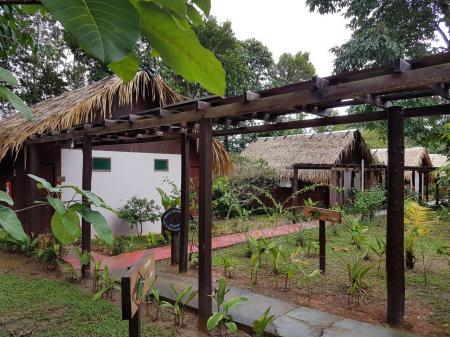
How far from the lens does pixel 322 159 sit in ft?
48.0

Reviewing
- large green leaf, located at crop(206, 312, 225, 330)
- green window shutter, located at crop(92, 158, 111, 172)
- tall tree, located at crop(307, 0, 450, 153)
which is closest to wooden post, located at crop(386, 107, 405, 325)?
large green leaf, located at crop(206, 312, 225, 330)

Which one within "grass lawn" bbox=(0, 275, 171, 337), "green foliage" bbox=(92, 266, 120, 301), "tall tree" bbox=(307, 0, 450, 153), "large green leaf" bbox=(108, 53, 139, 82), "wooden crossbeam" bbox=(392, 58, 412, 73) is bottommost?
"grass lawn" bbox=(0, 275, 171, 337)

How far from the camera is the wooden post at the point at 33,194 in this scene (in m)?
7.33

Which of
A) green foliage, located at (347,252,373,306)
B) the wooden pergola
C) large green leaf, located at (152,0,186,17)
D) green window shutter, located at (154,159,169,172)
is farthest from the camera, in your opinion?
green window shutter, located at (154,159,169,172)

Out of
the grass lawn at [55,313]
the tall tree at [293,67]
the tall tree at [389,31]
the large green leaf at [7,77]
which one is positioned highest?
the tall tree at [293,67]

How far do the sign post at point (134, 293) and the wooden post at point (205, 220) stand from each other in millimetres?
1440

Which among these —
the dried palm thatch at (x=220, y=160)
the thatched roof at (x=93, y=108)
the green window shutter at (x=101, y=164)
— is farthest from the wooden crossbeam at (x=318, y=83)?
the green window shutter at (x=101, y=164)

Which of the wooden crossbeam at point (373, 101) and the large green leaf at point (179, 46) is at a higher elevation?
the wooden crossbeam at point (373, 101)

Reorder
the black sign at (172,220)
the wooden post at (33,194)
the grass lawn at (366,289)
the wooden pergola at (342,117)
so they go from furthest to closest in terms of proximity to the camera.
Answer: the wooden post at (33,194)
the black sign at (172,220)
the grass lawn at (366,289)
the wooden pergola at (342,117)

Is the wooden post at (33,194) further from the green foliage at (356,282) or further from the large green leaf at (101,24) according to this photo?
the large green leaf at (101,24)

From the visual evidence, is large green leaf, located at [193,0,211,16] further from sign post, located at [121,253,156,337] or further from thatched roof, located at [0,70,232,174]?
thatched roof, located at [0,70,232,174]

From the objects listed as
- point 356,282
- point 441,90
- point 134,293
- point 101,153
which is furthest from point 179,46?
point 101,153

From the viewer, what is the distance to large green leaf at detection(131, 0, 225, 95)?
657 mm

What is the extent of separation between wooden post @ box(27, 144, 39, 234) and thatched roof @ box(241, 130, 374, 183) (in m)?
9.42
